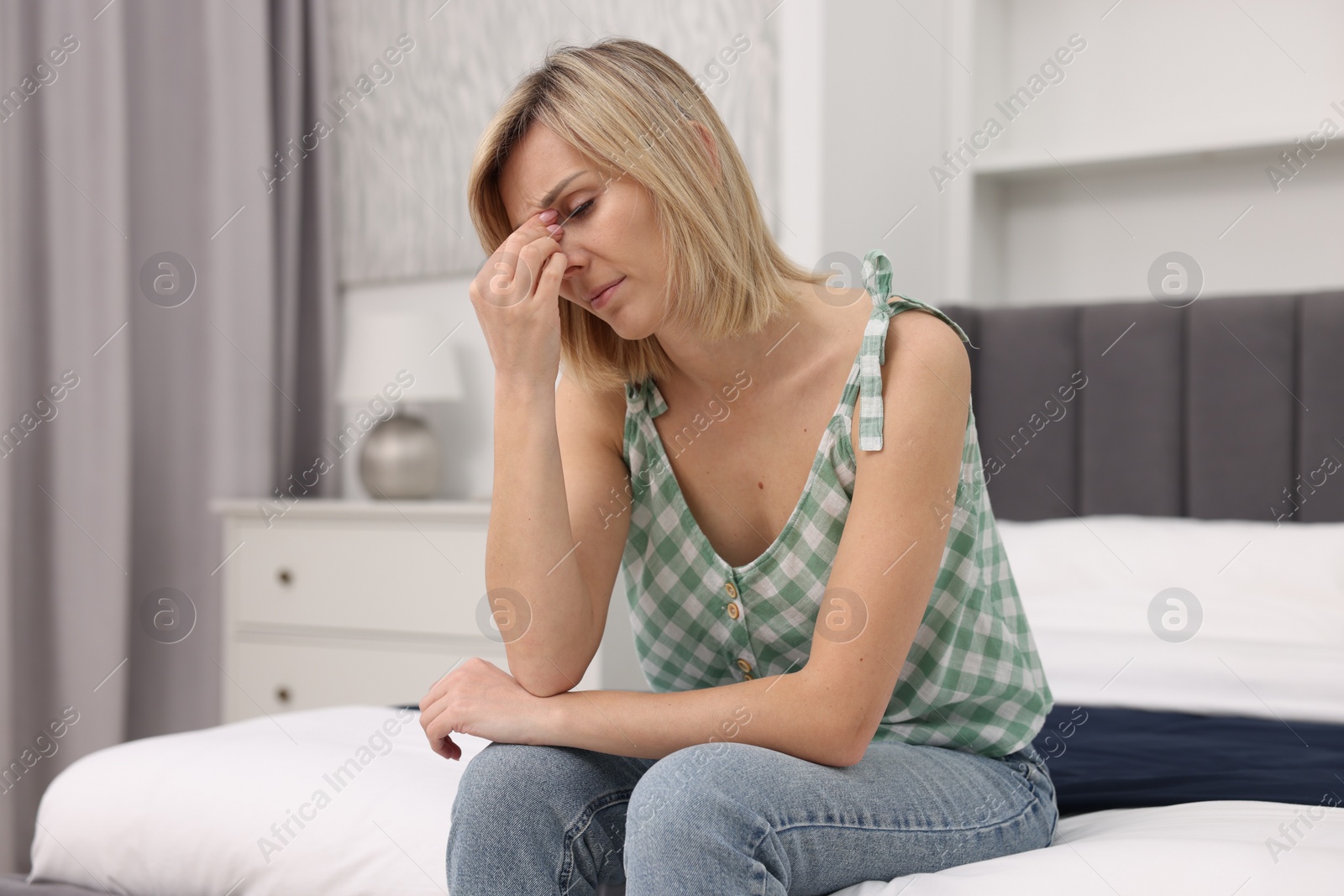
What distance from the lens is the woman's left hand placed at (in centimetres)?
94

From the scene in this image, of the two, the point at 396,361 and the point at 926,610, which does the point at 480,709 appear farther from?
the point at 396,361

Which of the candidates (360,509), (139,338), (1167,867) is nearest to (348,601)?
(360,509)

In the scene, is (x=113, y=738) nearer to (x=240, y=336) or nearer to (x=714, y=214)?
(x=240, y=336)

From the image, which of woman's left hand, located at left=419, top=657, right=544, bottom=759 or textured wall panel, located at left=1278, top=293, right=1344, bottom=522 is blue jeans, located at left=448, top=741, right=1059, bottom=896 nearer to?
woman's left hand, located at left=419, top=657, right=544, bottom=759

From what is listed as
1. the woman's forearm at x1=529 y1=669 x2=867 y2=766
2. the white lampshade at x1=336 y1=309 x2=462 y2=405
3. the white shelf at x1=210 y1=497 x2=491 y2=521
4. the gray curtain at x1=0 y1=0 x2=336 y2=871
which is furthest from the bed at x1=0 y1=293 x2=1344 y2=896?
the gray curtain at x1=0 y1=0 x2=336 y2=871

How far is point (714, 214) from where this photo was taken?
105cm

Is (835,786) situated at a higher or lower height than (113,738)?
higher

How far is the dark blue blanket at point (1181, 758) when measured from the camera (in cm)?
107

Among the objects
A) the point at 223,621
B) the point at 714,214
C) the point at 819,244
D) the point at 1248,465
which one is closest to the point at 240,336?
the point at 223,621

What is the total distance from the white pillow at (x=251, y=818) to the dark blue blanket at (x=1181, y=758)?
2.09ft

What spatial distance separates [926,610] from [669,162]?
0.46 meters

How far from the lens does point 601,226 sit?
40.5 inches

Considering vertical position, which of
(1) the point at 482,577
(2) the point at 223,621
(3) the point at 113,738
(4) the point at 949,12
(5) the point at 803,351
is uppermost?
(4) the point at 949,12

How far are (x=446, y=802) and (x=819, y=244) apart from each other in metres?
1.43
